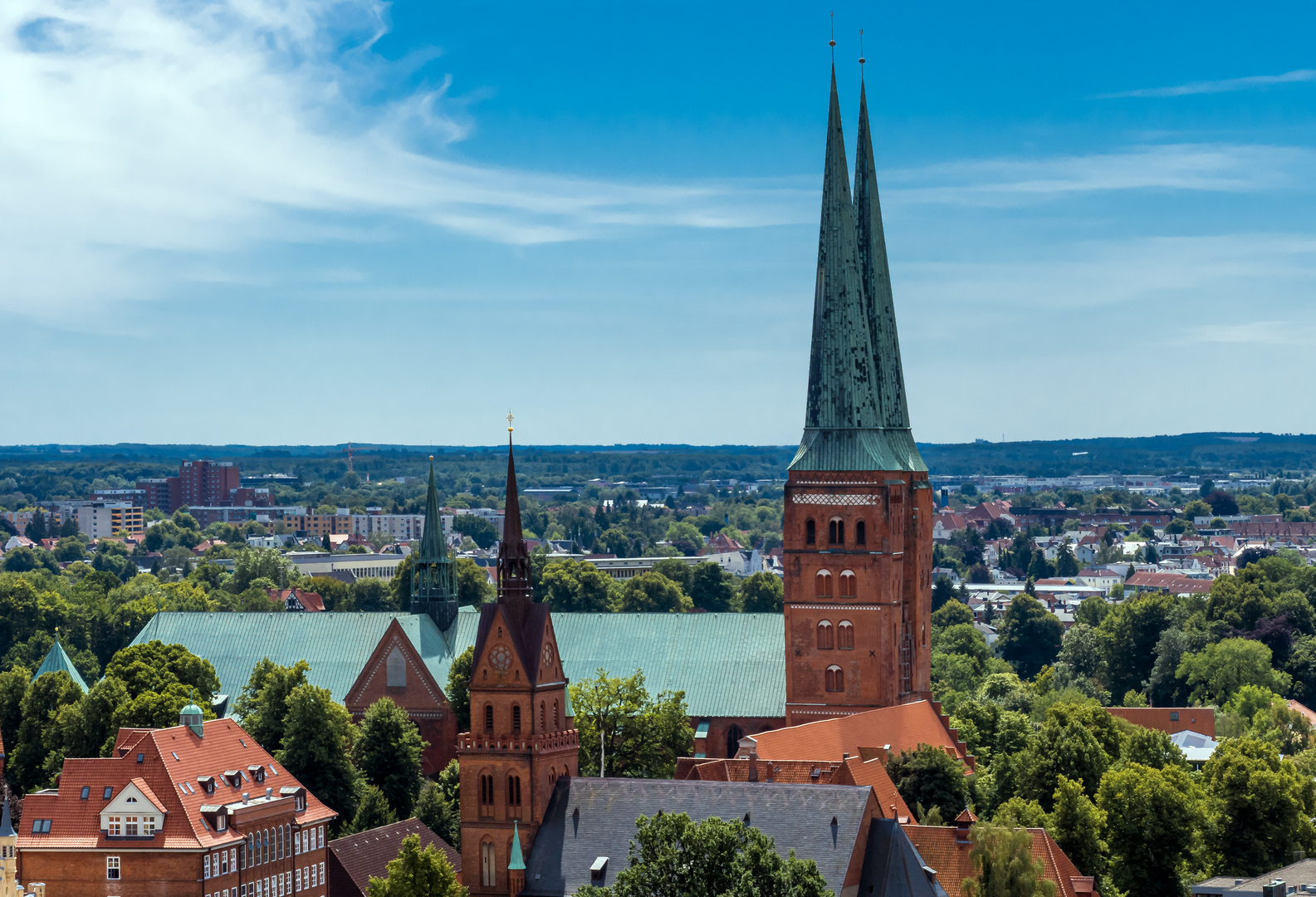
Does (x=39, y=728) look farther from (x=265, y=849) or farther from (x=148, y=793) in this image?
(x=148, y=793)

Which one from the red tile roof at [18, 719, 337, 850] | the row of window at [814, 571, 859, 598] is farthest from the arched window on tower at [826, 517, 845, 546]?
the red tile roof at [18, 719, 337, 850]

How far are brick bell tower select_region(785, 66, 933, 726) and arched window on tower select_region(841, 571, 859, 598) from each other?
0.04 m

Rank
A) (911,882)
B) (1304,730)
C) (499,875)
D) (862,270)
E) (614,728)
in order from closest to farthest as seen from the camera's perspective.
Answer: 1. (911,882)
2. (499,875)
3. (614,728)
4. (862,270)
5. (1304,730)

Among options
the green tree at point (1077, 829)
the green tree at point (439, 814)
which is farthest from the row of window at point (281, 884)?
the green tree at point (1077, 829)

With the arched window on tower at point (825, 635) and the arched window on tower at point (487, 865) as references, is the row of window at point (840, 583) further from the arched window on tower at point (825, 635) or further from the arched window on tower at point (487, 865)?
the arched window on tower at point (487, 865)

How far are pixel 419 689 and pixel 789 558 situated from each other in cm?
2454

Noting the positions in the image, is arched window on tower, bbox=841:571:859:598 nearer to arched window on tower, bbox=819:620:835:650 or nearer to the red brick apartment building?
arched window on tower, bbox=819:620:835:650

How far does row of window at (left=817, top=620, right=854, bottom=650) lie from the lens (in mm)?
116000

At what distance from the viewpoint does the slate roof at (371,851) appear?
101625 mm

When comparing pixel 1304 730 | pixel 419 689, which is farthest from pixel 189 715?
pixel 1304 730

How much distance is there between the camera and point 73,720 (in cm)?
11444

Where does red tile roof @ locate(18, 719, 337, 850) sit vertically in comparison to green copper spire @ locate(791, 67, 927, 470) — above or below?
below

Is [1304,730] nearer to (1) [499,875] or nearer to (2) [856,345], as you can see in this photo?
(2) [856,345]

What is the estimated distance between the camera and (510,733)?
296 feet
